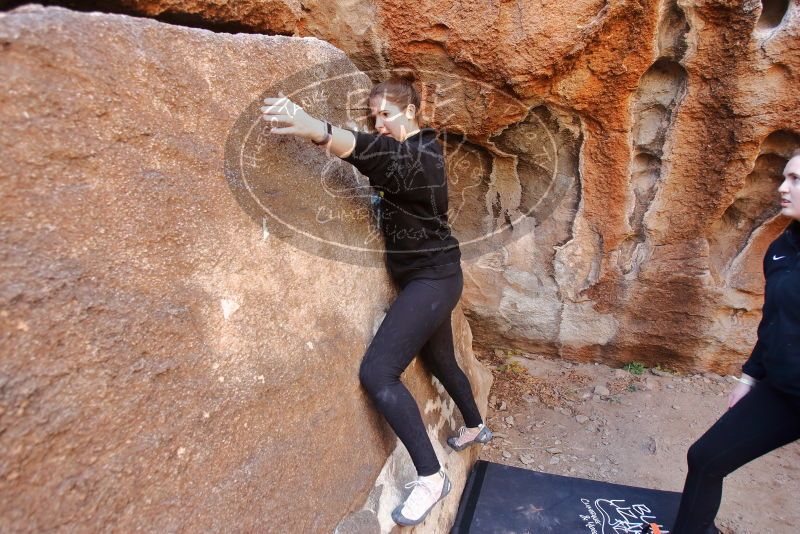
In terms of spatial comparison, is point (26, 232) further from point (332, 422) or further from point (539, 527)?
point (539, 527)

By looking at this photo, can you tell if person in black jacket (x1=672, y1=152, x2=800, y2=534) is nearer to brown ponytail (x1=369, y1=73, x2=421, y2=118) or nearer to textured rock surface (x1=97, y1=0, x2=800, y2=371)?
textured rock surface (x1=97, y1=0, x2=800, y2=371)

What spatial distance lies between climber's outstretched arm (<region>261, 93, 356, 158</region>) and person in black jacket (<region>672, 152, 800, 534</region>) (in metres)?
1.17

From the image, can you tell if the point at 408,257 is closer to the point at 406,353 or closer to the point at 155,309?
the point at 406,353

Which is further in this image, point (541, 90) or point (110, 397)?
point (541, 90)

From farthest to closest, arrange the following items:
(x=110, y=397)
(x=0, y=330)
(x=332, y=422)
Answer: (x=332, y=422), (x=110, y=397), (x=0, y=330)

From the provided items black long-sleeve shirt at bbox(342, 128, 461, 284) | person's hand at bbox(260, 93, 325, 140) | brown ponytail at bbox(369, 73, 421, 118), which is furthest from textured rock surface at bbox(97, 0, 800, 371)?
person's hand at bbox(260, 93, 325, 140)

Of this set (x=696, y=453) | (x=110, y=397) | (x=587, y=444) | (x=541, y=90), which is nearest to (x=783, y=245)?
(x=696, y=453)

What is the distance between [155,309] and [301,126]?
0.53 meters

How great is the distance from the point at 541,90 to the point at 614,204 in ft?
2.46

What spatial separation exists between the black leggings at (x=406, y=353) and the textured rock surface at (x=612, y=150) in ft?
3.09

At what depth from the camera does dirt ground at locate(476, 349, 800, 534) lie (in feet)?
7.13

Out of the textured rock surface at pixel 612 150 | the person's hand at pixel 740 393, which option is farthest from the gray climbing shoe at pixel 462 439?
the textured rock surface at pixel 612 150

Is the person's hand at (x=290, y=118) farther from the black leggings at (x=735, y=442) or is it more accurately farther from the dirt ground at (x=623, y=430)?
the dirt ground at (x=623, y=430)

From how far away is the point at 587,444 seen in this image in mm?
2518
